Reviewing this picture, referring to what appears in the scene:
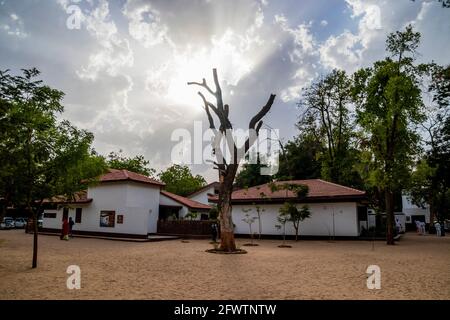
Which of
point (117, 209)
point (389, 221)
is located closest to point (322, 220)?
point (389, 221)

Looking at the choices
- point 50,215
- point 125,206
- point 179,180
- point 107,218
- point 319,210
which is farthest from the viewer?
point 179,180

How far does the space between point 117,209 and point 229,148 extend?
522 inches

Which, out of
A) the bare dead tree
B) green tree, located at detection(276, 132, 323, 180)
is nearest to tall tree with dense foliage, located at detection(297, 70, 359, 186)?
green tree, located at detection(276, 132, 323, 180)

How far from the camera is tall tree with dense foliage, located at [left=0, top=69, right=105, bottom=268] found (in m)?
8.40

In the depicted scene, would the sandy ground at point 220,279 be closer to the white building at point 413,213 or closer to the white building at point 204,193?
the white building at point 204,193

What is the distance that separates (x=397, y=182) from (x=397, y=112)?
4892mm

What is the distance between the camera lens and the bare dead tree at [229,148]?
55.5 feet

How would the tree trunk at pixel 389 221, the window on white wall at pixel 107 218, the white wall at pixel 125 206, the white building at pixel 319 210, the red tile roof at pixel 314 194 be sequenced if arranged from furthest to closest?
the window on white wall at pixel 107 218, the white wall at pixel 125 206, the white building at pixel 319 210, the red tile roof at pixel 314 194, the tree trunk at pixel 389 221

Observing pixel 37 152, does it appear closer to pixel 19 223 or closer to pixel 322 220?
pixel 322 220

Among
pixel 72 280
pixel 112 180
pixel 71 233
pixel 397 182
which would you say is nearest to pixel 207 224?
pixel 112 180

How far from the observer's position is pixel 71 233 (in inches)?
1081

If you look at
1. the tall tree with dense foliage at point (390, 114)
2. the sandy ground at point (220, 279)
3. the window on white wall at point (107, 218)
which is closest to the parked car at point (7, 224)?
the window on white wall at point (107, 218)

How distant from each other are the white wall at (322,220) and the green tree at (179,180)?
93.5 feet

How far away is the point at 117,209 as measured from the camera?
26422 millimetres
